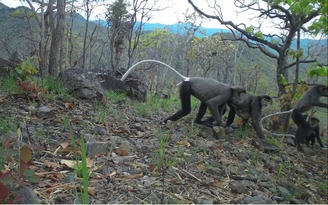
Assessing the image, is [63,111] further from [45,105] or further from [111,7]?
[111,7]

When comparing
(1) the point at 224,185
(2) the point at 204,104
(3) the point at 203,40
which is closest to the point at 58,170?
(1) the point at 224,185

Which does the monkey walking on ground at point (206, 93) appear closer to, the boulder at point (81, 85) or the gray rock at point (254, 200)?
the boulder at point (81, 85)

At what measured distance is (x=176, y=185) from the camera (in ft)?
9.66

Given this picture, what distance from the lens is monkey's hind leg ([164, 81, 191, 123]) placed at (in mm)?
6289

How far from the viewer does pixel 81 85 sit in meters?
5.89

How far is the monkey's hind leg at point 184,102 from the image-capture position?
6.29 meters

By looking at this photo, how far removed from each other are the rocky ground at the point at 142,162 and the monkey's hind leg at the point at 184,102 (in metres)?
0.47

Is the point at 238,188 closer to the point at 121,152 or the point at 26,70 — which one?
the point at 121,152

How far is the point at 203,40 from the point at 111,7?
15723 mm

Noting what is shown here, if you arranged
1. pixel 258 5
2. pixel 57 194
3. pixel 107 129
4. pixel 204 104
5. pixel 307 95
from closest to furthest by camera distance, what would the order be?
pixel 57 194 < pixel 107 129 < pixel 204 104 < pixel 307 95 < pixel 258 5

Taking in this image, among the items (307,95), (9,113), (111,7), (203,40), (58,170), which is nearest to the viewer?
(58,170)

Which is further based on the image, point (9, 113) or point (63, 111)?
point (63, 111)

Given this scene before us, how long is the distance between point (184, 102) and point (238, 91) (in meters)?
1.26

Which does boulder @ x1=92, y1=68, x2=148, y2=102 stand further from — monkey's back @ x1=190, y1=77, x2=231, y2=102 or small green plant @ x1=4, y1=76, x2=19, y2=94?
small green plant @ x1=4, y1=76, x2=19, y2=94
